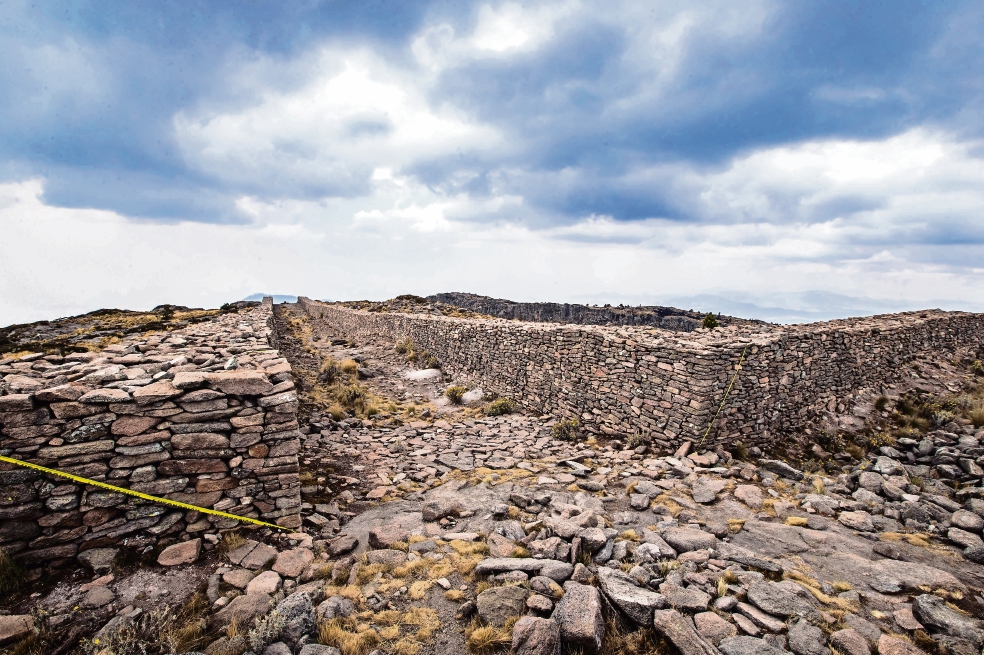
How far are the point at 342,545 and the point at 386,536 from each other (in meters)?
0.58

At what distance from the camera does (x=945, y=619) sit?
12.1ft

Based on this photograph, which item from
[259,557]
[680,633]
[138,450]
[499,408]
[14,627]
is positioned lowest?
[499,408]

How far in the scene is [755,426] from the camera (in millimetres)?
9500

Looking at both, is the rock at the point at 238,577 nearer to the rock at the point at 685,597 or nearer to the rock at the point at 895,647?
the rock at the point at 685,597

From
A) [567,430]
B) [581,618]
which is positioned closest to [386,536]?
[581,618]

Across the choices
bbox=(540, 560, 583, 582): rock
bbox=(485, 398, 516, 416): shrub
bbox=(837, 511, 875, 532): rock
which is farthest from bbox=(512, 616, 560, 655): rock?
bbox=(485, 398, 516, 416): shrub

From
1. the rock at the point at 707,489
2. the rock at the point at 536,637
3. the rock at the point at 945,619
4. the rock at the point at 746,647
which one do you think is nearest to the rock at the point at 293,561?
the rock at the point at 536,637

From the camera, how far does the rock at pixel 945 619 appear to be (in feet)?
11.6

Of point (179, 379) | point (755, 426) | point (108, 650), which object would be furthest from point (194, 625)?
point (755, 426)

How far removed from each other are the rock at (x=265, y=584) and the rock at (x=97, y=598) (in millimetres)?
1292

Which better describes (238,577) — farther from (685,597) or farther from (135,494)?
(685,597)

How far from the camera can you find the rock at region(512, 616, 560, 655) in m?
3.47

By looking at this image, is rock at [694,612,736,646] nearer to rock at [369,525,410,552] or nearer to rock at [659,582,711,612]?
rock at [659,582,711,612]

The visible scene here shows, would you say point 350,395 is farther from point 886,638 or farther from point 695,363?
point 886,638
